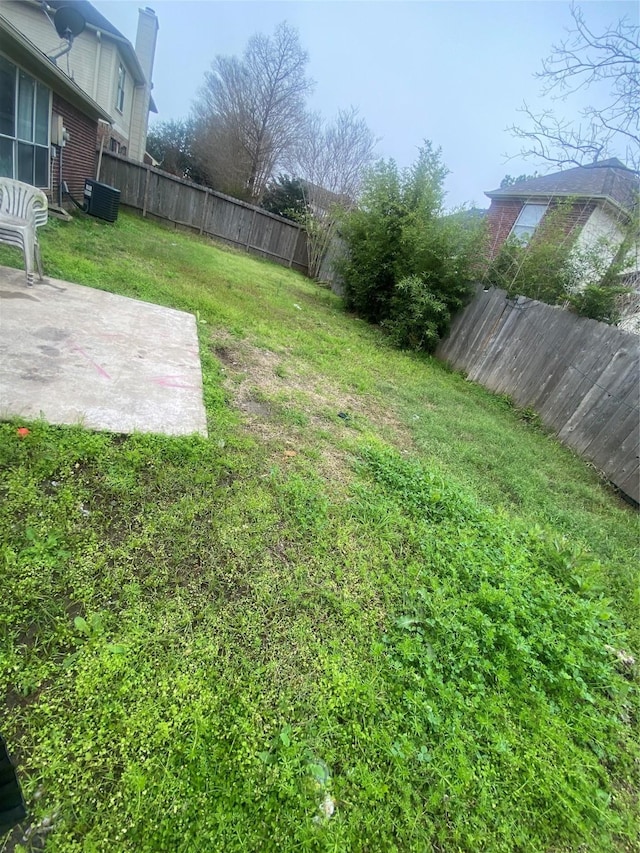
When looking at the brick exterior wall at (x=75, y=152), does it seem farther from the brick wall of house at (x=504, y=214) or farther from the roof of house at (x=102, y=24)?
the brick wall of house at (x=504, y=214)

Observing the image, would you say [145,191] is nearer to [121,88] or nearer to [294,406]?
[121,88]

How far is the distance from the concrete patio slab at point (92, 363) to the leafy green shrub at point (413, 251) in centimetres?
454

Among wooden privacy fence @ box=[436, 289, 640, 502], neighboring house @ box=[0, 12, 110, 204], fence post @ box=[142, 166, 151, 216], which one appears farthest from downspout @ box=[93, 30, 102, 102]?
wooden privacy fence @ box=[436, 289, 640, 502]

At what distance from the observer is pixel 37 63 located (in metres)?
5.78

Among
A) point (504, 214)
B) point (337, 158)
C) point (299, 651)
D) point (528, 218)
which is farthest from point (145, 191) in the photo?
point (299, 651)

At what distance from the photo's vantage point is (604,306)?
15.8 ft

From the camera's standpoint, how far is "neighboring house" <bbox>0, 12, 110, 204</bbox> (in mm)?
5586

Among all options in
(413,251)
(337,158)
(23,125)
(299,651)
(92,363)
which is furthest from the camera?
(337,158)

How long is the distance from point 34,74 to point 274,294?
5.08 meters

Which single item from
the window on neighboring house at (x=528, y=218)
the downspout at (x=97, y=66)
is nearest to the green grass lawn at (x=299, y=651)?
the window on neighboring house at (x=528, y=218)

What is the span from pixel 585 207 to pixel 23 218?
476 inches

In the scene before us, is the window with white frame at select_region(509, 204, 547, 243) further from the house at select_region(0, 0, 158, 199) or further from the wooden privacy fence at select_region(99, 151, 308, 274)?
the house at select_region(0, 0, 158, 199)

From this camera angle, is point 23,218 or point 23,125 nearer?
point 23,218

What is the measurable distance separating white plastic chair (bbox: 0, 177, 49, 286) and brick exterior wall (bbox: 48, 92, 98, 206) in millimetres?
4989
